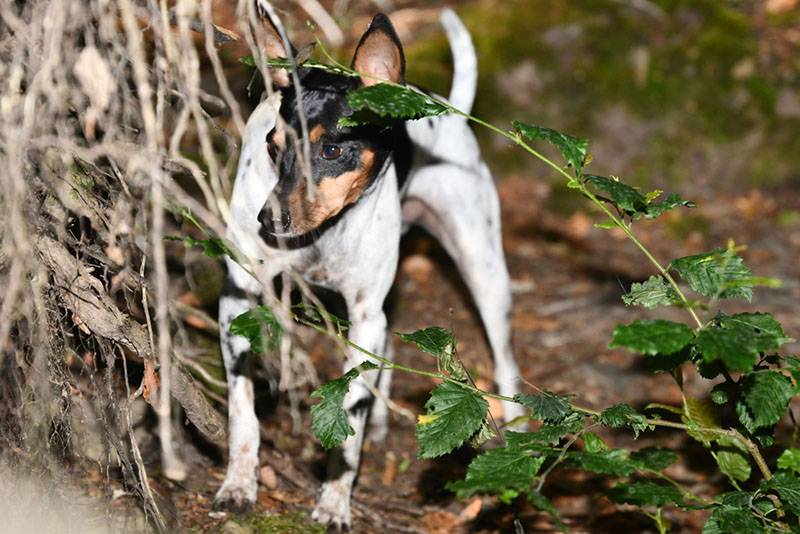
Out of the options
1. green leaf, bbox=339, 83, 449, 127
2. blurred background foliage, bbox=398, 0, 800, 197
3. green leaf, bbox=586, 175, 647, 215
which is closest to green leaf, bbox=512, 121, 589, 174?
green leaf, bbox=586, 175, 647, 215

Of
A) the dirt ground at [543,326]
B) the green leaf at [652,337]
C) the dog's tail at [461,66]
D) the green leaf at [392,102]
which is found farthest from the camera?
the dog's tail at [461,66]

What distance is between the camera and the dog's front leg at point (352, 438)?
416 cm

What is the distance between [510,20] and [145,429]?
572cm

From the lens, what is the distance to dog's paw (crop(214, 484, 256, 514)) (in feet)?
13.1

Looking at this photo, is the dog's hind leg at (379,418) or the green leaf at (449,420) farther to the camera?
the dog's hind leg at (379,418)

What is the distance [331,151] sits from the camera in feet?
12.7

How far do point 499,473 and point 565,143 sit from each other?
1032 millimetres

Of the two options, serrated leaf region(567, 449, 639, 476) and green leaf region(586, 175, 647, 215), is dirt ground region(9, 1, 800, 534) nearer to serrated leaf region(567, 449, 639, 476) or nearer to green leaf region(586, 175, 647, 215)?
serrated leaf region(567, 449, 639, 476)

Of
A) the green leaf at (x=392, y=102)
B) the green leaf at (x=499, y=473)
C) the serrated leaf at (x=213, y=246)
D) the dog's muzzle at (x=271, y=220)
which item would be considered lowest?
the green leaf at (x=499, y=473)

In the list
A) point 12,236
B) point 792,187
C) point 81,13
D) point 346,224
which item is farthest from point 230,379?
point 792,187

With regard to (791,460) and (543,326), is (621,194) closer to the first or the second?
(791,460)

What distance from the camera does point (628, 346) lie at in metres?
2.53

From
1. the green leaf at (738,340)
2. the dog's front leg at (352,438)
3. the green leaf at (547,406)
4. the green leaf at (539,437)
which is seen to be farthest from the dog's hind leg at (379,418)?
the green leaf at (738,340)

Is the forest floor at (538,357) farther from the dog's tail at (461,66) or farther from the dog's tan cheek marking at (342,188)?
the dog's tail at (461,66)
